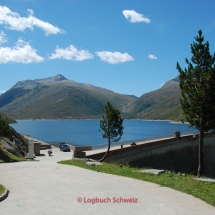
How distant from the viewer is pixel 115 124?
33125mm

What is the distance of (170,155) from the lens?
45.0 metres

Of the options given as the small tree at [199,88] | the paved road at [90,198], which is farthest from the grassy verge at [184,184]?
the small tree at [199,88]

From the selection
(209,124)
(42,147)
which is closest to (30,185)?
(209,124)

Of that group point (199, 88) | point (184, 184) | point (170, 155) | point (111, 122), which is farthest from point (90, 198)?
point (170, 155)

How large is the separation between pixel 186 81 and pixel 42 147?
3209 centimetres

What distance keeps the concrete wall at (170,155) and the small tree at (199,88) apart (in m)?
12.1

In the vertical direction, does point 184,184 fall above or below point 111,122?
below

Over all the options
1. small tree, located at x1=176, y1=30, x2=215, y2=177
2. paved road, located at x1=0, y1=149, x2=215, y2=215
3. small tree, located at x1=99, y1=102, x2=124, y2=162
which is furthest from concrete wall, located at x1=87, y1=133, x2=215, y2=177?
paved road, located at x1=0, y1=149, x2=215, y2=215

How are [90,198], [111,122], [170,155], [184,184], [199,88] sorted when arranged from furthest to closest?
[170,155] → [111,122] → [199,88] → [184,184] → [90,198]

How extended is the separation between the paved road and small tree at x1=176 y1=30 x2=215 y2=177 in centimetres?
1307

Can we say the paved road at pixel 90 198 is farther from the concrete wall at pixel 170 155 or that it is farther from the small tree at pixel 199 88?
the concrete wall at pixel 170 155

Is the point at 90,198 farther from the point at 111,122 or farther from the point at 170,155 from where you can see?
the point at 170,155

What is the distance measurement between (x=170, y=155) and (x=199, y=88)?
22.2 m

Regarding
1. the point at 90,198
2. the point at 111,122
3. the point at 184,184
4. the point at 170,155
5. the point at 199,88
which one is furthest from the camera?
the point at 170,155
